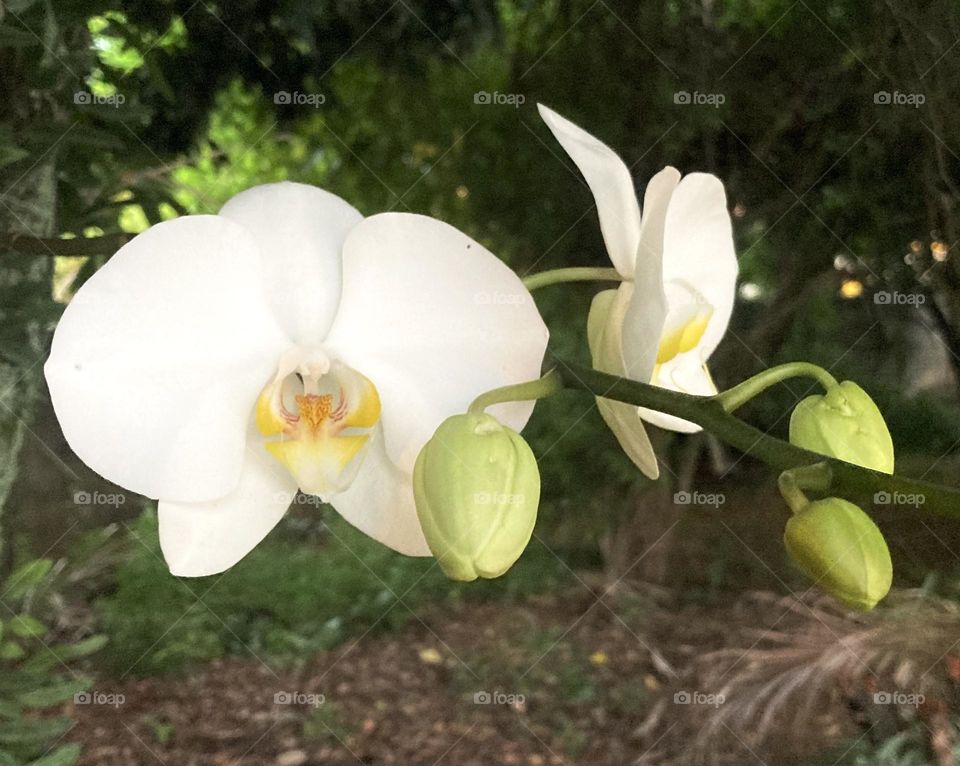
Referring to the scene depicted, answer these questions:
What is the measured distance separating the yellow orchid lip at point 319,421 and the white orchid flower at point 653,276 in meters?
0.11

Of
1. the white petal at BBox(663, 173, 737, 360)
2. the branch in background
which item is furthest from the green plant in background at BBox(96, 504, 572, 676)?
the white petal at BBox(663, 173, 737, 360)

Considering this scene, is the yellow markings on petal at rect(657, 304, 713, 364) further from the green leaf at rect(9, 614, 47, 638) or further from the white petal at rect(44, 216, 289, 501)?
the green leaf at rect(9, 614, 47, 638)

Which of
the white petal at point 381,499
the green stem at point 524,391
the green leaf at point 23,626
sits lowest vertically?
the green leaf at point 23,626

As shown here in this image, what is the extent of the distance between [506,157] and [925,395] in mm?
394

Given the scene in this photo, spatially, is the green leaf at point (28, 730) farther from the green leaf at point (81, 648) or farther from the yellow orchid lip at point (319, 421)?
the yellow orchid lip at point (319, 421)

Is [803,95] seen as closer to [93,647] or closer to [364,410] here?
[364,410]

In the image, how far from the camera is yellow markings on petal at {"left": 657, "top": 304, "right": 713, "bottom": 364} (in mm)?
405

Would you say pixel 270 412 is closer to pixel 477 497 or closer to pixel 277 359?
pixel 277 359

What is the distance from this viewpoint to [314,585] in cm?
71

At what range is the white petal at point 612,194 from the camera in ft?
1.23

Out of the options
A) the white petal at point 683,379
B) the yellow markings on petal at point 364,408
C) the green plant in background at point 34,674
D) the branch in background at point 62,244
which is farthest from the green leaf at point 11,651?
the white petal at point 683,379

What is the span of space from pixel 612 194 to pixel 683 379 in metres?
0.11

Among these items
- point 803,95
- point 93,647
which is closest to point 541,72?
point 803,95

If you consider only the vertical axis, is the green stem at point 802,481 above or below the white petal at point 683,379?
above
